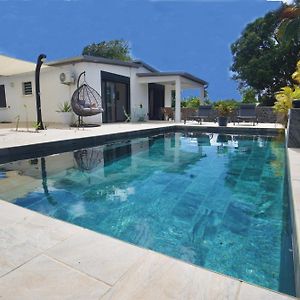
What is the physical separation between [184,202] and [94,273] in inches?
89.6

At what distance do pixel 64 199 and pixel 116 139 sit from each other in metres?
5.42

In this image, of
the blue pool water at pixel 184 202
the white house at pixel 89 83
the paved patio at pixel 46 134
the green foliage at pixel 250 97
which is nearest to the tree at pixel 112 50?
the white house at pixel 89 83

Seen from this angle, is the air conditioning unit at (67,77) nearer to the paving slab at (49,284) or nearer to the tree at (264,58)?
the tree at (264,58)

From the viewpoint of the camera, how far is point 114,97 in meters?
14.7

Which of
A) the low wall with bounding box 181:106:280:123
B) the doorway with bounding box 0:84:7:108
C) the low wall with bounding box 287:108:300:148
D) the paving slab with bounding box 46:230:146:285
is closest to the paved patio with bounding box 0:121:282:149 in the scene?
the paving slab with bounding box 46:230:146:285

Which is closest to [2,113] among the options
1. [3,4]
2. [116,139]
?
[116,139]

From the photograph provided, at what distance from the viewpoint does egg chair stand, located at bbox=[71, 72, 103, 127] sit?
37.8 feet

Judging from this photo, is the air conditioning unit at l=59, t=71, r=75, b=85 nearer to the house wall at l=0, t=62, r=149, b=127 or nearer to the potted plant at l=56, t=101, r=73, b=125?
the house wall at l=0, t=62, r=149, b=127

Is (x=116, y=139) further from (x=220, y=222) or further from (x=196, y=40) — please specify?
(x=196, y=40)

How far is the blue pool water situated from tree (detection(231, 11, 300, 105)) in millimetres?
12366

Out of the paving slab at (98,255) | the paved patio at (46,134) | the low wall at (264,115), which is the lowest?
the paving slab at (98,255)

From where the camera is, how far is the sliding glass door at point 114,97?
13766 millimetres

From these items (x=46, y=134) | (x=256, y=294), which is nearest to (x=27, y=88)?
(x=46, y=134)

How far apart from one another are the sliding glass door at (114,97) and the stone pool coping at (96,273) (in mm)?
11925
